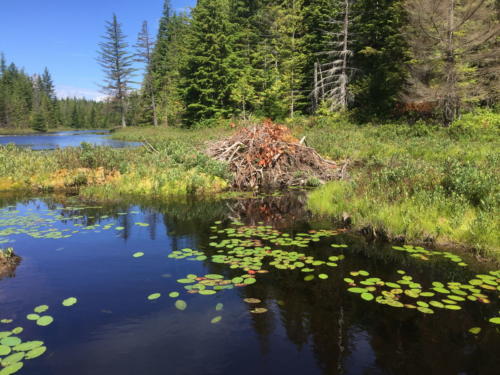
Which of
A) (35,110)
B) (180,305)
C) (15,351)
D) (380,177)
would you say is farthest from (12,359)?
(35,110)

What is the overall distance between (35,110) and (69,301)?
102m

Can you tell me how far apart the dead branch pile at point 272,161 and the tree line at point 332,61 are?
1254 centimetres

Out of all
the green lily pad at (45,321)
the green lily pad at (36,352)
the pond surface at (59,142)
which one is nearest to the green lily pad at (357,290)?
the green lily pad at (36,352)

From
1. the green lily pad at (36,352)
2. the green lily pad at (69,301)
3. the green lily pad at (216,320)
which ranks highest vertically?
the green lily pad at (69,301)

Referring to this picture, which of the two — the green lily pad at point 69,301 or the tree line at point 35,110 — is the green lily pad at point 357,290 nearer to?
the green lily pad at point 69,301

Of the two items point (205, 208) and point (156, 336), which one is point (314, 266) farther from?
point (205, 208)

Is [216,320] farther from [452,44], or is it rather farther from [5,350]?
[452,44]

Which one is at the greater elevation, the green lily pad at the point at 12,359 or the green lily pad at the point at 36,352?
the green lily pad at the point at 12,359

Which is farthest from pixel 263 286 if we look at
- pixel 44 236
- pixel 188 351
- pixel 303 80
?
pixel 303 80

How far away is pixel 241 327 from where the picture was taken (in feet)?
13.3

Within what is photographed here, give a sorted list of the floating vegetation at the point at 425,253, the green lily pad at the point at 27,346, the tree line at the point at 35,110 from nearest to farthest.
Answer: the green lily pad at the point at 27,346 < the floating vegetation at the point at 425,253 < the tree line at the point at 35,110

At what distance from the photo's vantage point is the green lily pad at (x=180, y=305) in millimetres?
4425

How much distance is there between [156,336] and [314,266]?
2.93 metres

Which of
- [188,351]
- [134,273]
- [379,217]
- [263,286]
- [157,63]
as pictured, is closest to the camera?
[188,351]
